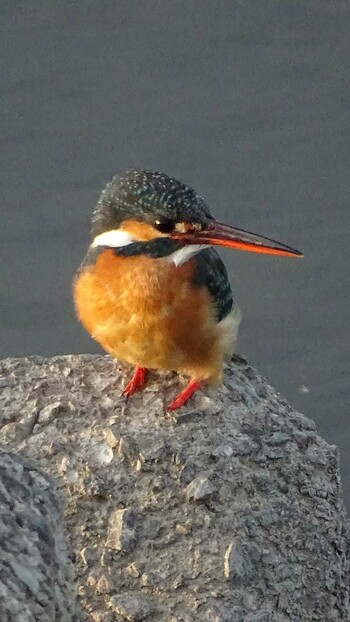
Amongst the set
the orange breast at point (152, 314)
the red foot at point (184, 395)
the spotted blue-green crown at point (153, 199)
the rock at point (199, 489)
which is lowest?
the rock at point (199, 489)

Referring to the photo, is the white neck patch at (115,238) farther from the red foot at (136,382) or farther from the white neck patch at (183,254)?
the red foot at (136,382)

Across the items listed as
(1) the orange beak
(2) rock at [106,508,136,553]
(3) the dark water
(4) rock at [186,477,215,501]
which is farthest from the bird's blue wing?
(3) the dark water

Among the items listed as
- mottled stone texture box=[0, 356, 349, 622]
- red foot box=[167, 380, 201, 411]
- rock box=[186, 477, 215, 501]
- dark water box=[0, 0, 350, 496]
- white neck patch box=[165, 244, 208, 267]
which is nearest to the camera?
mottled stone texture box=[0, 356, 349, 622]

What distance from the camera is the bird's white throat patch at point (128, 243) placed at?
3.04 m

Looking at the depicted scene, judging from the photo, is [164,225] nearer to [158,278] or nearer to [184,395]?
[158,278]

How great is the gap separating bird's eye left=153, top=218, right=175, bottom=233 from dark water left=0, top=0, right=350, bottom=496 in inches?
61.2

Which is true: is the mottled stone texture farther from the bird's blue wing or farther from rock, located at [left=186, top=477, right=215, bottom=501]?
the bird's blue wing

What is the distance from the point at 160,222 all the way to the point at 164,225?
0.04 ft

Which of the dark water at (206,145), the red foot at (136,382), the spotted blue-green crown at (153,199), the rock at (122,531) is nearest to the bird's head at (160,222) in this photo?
the spotted blue-green crown at (153,199)

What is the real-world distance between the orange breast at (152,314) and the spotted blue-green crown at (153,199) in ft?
0.45

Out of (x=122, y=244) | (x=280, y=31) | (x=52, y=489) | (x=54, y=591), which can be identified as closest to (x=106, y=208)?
(x=122, y=244)

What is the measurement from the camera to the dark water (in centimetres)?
456

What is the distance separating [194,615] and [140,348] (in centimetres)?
82

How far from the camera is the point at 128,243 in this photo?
305cm
